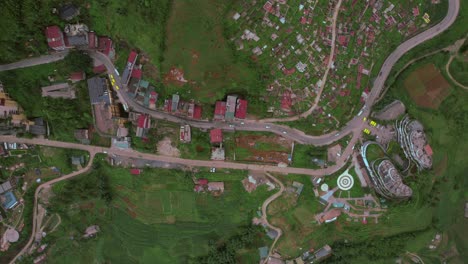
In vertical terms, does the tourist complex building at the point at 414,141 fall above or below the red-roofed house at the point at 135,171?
above

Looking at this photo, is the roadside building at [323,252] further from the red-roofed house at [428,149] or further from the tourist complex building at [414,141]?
the red-roofed house at [428,149]

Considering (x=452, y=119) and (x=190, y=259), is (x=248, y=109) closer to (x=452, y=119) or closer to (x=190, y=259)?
(x=190, y=259)

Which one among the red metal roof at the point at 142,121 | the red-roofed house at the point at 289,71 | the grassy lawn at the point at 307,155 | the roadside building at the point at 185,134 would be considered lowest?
the grassy lawn at the point at 307,155

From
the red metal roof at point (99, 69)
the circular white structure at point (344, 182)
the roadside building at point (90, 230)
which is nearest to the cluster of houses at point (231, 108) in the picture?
the red metal roof at point (99, 69)

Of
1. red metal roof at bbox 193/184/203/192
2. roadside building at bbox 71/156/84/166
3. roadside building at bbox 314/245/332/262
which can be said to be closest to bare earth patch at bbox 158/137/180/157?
red metal roof at bbox 193/184/203/192

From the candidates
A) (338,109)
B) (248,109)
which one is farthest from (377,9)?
(248,109)

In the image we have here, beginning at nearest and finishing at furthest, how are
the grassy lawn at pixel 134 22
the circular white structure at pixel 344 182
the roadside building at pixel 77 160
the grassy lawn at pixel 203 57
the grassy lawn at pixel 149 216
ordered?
the grassy lawn at pixel 134 22 → the grassy lawn at pixel 203 57 → the roadside building at pixel 77 160 → the circular white structure at pixel 344 182 → the grassy lawn at pixel 149 216

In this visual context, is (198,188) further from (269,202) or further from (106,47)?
(106,47)
